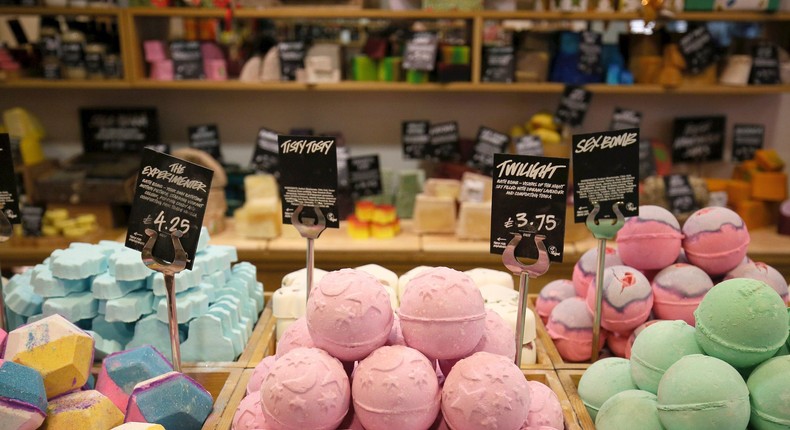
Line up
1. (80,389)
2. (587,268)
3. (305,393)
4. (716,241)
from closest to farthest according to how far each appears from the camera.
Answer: (305,393) → (80,389) → (716,241) → (587,268)

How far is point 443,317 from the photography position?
1.23m

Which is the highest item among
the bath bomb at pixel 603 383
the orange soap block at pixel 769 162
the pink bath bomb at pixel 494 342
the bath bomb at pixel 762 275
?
the orange soap block at pixel 769 162

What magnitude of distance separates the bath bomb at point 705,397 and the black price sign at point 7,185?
5.18 feet

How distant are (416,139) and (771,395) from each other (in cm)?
269

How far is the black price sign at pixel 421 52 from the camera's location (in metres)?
3.41

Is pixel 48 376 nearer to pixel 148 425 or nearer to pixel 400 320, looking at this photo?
pixel 148 425

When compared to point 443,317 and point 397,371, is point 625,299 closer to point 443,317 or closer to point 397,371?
point 443,317

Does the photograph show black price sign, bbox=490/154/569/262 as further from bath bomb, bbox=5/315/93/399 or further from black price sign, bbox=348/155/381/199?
black price sign, bbox=348/155/381/199

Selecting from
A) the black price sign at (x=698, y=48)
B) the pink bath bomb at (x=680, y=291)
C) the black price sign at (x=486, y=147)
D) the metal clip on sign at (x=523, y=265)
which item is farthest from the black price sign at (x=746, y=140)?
the metal clip on sign at (x=523, y=265)

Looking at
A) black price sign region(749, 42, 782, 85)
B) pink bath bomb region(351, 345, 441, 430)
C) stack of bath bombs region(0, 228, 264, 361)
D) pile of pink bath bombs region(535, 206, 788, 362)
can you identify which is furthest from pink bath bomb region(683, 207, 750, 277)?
black price sign region(749, 42, 782, 85)

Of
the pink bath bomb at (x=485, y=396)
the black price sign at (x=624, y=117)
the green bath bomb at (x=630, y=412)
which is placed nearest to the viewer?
the pink bath bomb at (x=485, y=396)

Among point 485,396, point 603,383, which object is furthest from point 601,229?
point 485,396

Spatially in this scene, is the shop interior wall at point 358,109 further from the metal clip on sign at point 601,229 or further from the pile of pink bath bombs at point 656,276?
the metal clip on sign at point 601,229

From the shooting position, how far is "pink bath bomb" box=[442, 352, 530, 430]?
115 cm
